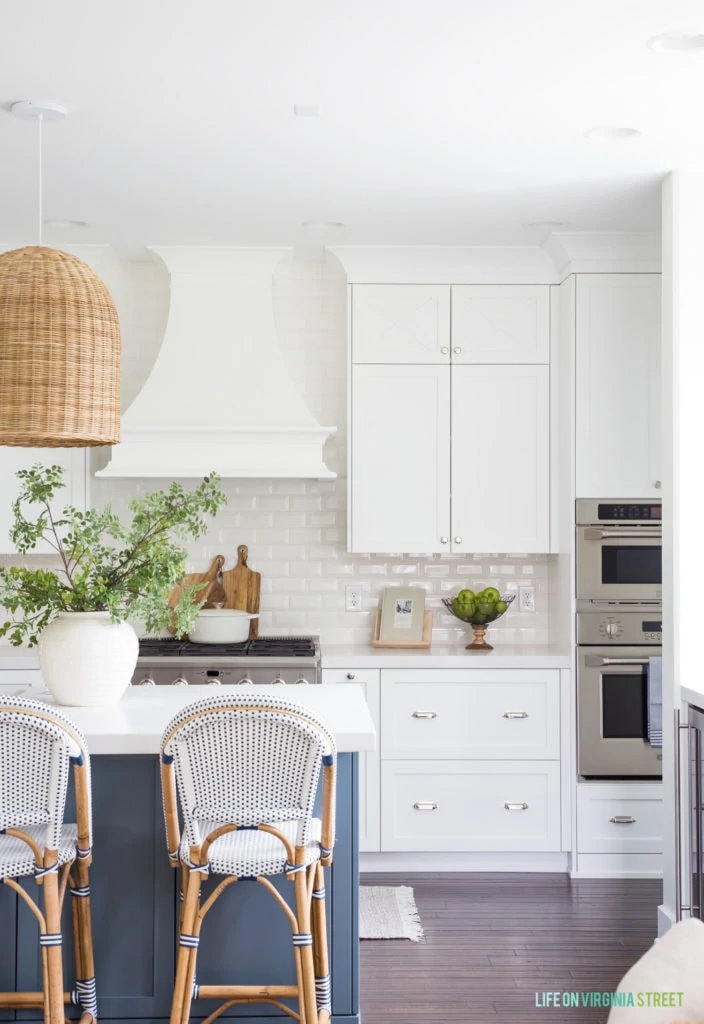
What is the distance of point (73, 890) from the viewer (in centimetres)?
277

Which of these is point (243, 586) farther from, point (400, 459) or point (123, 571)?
point (123, 571)

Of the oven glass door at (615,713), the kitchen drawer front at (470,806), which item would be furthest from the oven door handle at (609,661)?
the kitchen drawer front at (470,806)

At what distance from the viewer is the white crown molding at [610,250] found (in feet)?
15.4

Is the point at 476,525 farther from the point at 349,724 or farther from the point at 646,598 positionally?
the point at 349,724

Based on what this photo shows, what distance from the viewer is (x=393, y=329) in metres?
4.91

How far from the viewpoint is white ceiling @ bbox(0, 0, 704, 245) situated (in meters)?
2.72

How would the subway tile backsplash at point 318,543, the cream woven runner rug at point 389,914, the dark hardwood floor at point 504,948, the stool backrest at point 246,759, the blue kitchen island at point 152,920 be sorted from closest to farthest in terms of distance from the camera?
the stool backrest at point 246,759, the blue kitchen island at point 152,920, the dark hardwood floor at point 504,948, the cream woven runner rug at point 389,914, the subway tile backsplash at point 318,543

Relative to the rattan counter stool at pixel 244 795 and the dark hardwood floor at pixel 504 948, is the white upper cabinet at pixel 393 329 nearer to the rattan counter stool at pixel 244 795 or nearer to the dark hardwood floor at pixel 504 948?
the dark hardwood floor at pixel 504 948

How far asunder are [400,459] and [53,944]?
279 centimetres

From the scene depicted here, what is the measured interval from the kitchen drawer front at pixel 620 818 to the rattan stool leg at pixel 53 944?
8.47 feet

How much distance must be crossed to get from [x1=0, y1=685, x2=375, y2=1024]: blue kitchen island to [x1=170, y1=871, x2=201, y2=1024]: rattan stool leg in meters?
0.32

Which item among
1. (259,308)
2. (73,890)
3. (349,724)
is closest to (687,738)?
(349,724)

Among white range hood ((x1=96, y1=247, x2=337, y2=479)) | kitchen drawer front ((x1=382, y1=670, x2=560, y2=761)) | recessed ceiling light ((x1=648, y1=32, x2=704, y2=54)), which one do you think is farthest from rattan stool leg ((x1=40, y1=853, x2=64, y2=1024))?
recessed ceiling light ((x1=648, y1=32, x2=704, y2=54))

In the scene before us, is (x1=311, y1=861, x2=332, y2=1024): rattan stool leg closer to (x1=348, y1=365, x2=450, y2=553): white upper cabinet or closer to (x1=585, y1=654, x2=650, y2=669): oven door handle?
(x1=585, y1=654, x2=650, y2=669): oven door handle
